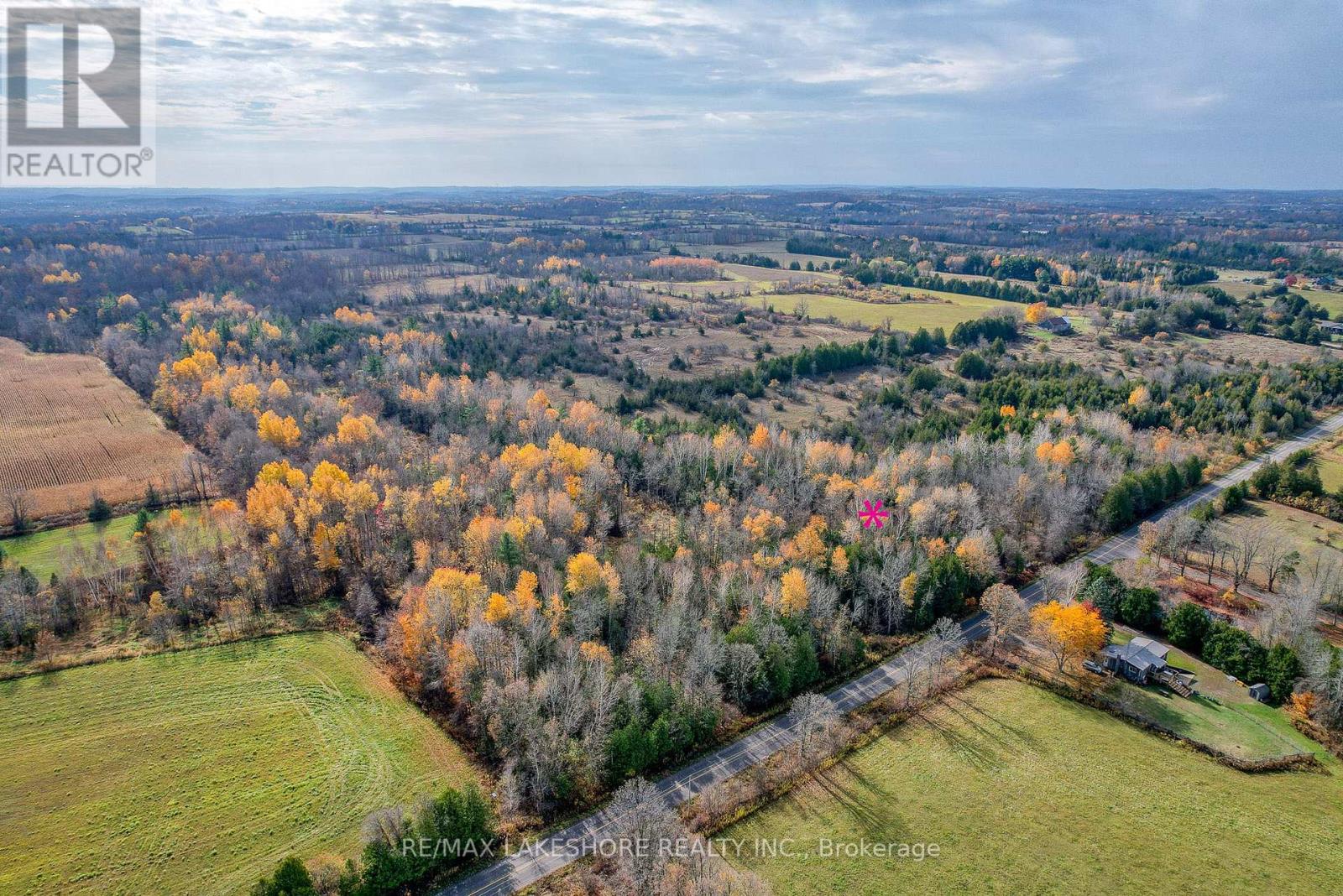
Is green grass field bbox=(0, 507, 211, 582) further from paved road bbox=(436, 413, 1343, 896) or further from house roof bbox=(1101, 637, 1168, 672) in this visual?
house roof bbox=(1101, 637, 1168, 672)

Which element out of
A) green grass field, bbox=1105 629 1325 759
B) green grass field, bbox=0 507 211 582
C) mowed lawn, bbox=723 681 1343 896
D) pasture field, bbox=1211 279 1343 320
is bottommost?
mowed lawn, bbox=723 681 1343 896

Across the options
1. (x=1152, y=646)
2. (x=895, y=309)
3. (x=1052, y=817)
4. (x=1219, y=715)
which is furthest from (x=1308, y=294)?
(x=1052, y=817)

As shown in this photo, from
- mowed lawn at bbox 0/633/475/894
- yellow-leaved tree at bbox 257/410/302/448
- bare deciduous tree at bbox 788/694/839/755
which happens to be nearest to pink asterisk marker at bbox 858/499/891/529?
bare deciduous tree at bbox 788/694/839/755

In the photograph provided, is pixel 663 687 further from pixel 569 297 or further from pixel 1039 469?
pixel 569 297

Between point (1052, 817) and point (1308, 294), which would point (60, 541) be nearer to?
point (1052, 817)

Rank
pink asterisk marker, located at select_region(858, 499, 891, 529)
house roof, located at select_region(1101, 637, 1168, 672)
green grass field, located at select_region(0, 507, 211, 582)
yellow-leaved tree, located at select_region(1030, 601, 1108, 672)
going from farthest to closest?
1. pink asterisk marker, located at select_region(858, 499, 891, 529)
2. green grass field, located at select_region(0, 507, 211, 582)
3. house roof, located at select_region(1101, 637, 1168, 672)
4. yellow-leaved tree, located at select_region(1030, 601, 1108, 672)

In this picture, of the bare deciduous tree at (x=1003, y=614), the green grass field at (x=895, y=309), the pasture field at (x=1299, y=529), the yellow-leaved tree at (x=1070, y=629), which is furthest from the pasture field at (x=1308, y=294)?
the yellow-leaved tree at (x=1070, y=629)

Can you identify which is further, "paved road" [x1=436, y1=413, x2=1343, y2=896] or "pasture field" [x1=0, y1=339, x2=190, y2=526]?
"pasture field" [x1=0, y1=339, x2=190, y2=526]

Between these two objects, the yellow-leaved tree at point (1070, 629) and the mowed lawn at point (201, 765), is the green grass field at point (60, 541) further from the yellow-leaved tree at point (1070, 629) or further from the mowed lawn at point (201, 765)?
the yellow-leaved tree at point (1070, 629)
